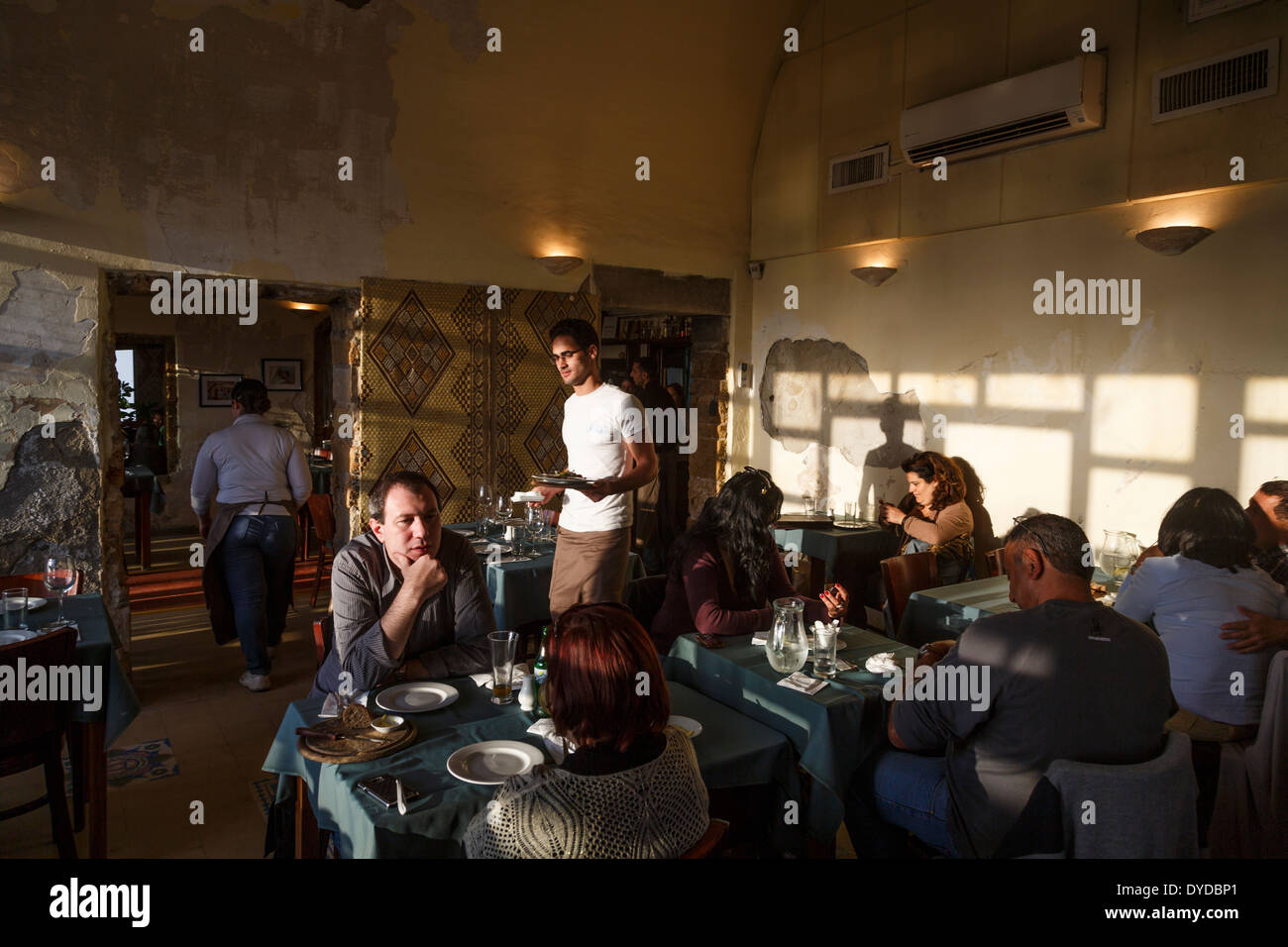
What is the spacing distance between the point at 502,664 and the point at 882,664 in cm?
120

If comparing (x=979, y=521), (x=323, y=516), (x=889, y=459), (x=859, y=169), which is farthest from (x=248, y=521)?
(x=859, y=169)

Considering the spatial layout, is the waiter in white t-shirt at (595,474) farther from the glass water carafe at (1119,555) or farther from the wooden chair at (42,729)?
the glass water carafe at (1119,555)

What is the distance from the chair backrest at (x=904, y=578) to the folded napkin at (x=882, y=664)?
1242 mm

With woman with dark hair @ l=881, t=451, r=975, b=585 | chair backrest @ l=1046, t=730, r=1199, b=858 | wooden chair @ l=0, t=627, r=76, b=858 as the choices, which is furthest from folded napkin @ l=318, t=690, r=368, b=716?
woman with dark hair @ l=881, t=451, r=975, b=585

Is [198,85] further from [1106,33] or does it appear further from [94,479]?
[1106,33]

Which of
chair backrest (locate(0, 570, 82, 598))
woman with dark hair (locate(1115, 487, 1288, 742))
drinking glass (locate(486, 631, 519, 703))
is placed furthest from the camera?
chair backrest (locate(0, 570, 82, 598))

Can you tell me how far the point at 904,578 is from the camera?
4.01m

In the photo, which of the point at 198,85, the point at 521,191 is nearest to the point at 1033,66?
the point at 521,191

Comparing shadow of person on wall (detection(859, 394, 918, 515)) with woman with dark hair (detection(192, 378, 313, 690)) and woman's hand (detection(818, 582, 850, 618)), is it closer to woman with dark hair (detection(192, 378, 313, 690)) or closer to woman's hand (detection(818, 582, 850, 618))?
woman's hand (detection(818, 582, 850, 618))

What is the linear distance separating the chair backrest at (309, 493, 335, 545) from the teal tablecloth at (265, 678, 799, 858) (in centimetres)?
395

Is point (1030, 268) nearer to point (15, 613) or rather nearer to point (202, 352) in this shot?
point (15, 613)

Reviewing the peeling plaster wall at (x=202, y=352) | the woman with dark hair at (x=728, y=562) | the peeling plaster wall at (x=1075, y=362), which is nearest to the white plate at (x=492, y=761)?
the woman with dark hair at (x=728, y=562)

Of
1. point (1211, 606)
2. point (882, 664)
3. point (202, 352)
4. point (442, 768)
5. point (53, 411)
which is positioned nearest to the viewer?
point (442, 768)

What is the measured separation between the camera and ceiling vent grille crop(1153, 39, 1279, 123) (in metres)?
4.38
